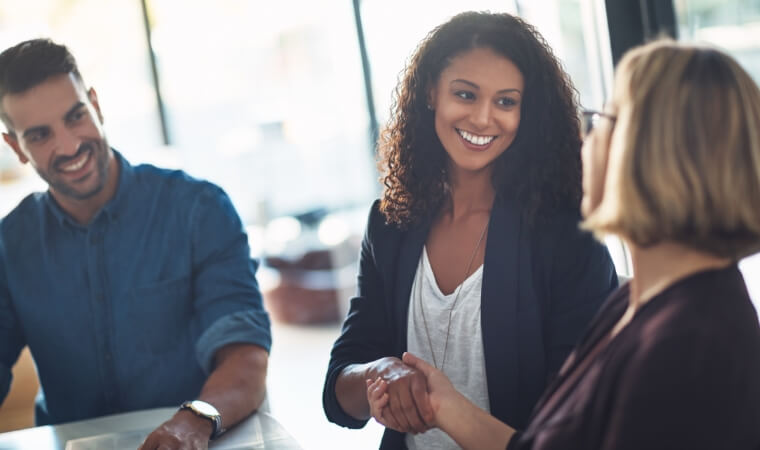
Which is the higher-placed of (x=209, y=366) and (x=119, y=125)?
(x=119, y=125)

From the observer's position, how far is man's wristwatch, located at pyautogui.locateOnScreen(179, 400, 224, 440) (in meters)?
1.45

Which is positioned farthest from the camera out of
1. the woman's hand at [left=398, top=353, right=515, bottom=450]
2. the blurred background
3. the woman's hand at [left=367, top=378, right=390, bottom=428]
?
the blurred background

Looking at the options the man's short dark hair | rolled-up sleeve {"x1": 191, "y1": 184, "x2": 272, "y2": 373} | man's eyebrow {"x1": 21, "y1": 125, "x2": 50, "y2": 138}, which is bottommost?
rolled-up sleeve {"x1": 191, "y1": 184, "x2": 272, "y2": 373}

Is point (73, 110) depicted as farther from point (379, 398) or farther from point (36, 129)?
point (379, 398)

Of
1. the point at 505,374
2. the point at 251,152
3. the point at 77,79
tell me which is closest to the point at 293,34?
the point at 251,152

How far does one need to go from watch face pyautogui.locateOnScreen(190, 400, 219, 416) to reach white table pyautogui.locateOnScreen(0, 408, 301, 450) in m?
0.05

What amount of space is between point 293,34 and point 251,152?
39.2 inches

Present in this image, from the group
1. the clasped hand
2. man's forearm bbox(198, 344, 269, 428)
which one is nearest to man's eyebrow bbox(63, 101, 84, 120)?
man's forearm bbox(198, 344, 269, 428)

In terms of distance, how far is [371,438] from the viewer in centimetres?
341

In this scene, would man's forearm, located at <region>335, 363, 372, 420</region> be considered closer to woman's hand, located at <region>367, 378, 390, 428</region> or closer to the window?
woman's hand, located at <region>367, 378, 390, 428</region>

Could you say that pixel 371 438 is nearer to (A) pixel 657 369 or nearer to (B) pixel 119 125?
(A) pixel 657 369

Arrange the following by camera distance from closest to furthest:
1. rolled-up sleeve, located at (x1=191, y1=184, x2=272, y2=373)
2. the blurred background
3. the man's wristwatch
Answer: the man's wristwatch < rolled-up sleeve, located at (x1=191, y1=184, x2=272, y2=373) < the blurred background

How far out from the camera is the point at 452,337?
1.57 m

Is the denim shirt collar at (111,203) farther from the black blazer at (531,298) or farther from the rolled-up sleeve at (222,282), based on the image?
the black blazer at (531,298)
